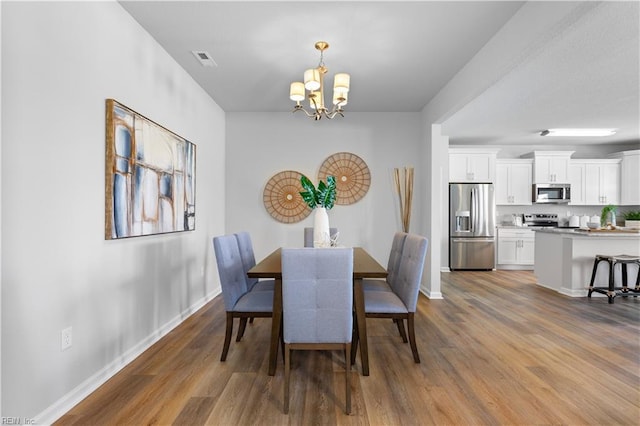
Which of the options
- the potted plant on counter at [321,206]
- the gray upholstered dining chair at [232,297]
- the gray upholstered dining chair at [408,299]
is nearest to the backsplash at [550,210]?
the gray upholstered dining chair at [408,299]

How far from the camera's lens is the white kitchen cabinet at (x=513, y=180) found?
708cm

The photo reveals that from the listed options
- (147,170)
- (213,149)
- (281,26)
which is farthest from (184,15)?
(213,149)

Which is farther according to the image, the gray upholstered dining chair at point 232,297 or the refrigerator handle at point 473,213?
the refrigerator handle at point 473,213

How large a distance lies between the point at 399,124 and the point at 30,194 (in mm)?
4463

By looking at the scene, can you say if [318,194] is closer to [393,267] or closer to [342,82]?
[342,82]

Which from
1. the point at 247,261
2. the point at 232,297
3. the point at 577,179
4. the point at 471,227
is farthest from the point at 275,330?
the point at 577,179

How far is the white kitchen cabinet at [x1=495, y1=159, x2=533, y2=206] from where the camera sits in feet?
23.2

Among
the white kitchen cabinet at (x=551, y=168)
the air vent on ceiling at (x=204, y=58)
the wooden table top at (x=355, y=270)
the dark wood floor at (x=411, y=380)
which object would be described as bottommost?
the dark wood floor at (x=411, y=380)

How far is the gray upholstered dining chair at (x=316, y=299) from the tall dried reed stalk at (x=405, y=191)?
3.14 m

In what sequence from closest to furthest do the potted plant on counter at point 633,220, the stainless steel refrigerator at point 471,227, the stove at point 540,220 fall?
the potted plant on counter at point 633,220
the stainless steel refrigerator at point 471,227
the stove at point 540,220

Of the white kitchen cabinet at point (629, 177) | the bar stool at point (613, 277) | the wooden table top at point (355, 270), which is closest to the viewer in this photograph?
the wooden table top at point (355, 270)

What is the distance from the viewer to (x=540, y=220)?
7.21m

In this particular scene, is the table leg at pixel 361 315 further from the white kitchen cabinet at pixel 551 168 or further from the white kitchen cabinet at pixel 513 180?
the white kitchen cabinet at pixel 551 168

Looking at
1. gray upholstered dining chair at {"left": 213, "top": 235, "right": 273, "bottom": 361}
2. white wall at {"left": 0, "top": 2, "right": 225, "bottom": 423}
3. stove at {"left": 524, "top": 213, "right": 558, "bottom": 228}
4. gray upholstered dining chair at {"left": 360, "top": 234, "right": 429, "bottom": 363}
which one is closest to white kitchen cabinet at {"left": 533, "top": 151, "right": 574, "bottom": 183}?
stove at {"left": 524, "top": 213, "right": 558, "bottom": 228}
